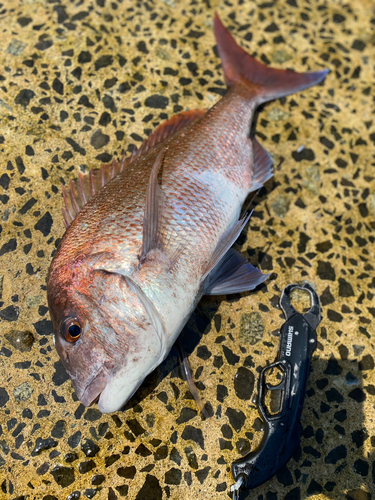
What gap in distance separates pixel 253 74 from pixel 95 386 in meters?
2.19

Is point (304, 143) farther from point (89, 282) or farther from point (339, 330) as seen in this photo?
point (89, 282)

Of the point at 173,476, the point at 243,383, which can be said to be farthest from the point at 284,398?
the point at 173,476

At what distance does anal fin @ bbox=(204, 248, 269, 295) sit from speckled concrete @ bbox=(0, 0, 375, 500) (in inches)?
8.2

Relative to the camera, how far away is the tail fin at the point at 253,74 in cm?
255

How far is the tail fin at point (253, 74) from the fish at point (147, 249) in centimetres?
31

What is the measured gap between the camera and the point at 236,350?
2.10 m

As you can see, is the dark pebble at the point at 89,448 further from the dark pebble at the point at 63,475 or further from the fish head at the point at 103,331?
the fish head at the point at 103,331

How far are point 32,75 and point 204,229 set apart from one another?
1.67 meters

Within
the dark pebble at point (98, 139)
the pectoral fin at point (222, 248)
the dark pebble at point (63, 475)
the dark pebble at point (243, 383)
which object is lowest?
the dark pebble at point (243, 383)

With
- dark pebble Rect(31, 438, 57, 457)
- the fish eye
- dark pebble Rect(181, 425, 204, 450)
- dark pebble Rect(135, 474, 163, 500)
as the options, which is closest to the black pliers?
dark pebble Rect(181, 425, 204, 450)

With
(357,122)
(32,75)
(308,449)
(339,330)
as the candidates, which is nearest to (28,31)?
(32,75)

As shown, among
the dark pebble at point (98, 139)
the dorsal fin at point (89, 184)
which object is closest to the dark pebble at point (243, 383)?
the dorsal fin at point (89, 184)

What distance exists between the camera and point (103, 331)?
158 cm

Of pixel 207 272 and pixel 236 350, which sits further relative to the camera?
pixel 236 350
